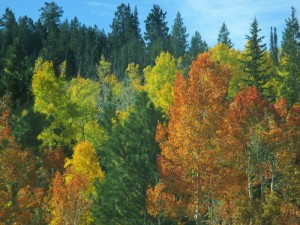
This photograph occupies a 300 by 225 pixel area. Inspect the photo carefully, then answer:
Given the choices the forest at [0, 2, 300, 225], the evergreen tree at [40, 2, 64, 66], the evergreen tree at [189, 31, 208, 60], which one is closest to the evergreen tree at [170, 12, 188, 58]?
the evergreen tree at [189, 31, 208, 60]

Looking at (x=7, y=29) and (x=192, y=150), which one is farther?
(x=7, y=29)

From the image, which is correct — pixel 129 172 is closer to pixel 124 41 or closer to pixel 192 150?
pixel 192 150

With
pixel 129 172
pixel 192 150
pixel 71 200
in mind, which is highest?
pixel 192 150

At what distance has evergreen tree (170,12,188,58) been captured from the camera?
319ft

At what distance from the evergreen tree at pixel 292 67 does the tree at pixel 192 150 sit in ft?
75.2

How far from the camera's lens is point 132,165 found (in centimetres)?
2470

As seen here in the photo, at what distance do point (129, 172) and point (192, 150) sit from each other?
3.52m

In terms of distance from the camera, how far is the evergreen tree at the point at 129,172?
80.2 feet

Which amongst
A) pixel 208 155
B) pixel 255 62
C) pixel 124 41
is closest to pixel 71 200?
pixel 208 155

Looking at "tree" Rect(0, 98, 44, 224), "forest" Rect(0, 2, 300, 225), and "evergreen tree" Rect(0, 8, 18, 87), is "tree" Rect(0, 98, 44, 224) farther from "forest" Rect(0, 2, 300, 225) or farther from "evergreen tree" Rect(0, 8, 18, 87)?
"evergreen tree" Rect(0, 8, 18, 87)

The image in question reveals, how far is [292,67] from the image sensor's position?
164 ft

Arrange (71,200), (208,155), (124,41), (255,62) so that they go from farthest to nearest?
(124,41), (255,62), (71,200), (208,155)

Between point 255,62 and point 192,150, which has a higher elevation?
point 255,62

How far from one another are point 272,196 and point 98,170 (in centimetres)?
1138
